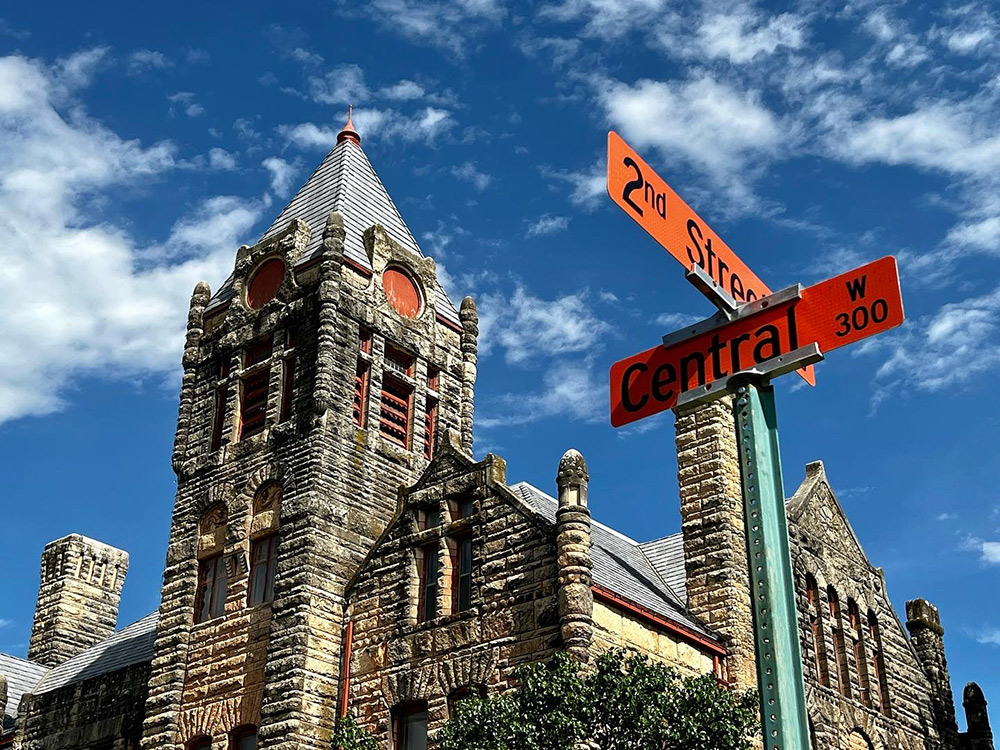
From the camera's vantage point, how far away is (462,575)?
70.6ft

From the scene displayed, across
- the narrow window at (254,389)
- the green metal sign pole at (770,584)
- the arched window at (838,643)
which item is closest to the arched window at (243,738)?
the narrow window at (254,389)

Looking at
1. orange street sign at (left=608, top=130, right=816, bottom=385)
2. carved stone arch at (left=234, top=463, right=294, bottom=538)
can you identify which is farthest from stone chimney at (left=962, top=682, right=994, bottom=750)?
orange street sign at (left=608, top=130, right=816, bottom=385)

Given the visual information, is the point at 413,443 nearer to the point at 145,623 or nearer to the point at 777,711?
the point at 145,623

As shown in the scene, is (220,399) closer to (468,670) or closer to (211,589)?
(211,589)

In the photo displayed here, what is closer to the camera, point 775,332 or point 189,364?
point 775,332

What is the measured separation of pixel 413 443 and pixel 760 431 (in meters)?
20.8

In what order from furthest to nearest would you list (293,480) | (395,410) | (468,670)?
(395,410), (293,480), (468,670)

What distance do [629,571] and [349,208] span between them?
11.6m

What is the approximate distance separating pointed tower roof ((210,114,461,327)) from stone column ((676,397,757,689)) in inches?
291

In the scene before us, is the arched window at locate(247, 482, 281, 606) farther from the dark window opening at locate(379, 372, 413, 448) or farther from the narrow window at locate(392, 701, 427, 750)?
the narrow window at locate(392, 701, 427, 750)

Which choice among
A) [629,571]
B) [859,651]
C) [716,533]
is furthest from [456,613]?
[859,651]

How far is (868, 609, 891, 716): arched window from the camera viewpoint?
992 inches

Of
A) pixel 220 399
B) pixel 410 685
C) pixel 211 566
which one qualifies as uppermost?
pixel 220 399

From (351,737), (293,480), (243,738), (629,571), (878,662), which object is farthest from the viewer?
(878,662)
